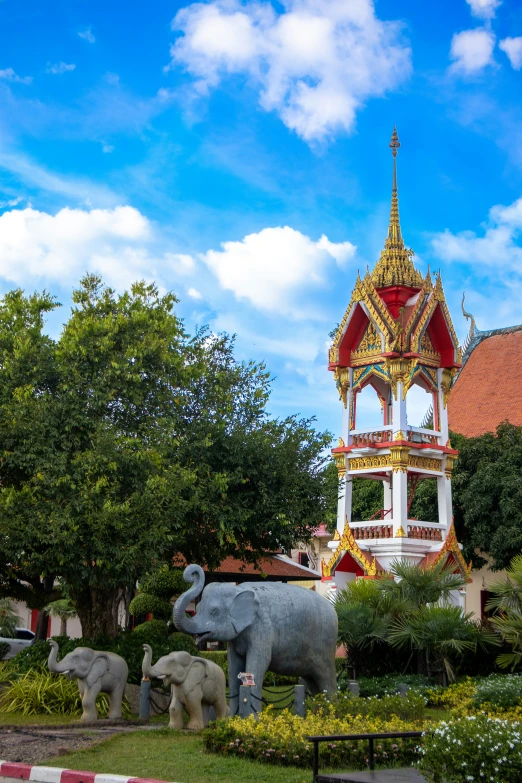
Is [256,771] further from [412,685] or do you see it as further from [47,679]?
[412,685]

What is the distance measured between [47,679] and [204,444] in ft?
17.2

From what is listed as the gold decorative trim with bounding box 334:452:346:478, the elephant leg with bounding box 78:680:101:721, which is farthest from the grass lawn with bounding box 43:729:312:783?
the gold decorative trim with bounding box 334:452:346:478

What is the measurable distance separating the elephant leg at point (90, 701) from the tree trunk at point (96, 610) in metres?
3.65

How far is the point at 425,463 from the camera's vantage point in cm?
2795

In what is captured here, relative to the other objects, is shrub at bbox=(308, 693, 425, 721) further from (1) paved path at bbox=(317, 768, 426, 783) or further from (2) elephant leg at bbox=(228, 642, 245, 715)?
(1) paved path at bbox=(317, 768, 426, 783)

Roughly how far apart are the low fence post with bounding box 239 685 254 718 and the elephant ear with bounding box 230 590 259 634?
0.71m

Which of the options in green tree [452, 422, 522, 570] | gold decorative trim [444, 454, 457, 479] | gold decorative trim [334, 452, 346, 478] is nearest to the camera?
green tree [452, 422, 522, 570]

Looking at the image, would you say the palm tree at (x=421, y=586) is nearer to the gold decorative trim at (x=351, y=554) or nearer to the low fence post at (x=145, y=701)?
the gold decorative trim at (x=351, y=554)

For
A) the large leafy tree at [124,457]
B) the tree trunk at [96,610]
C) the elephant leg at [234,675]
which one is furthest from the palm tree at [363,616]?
the elephant leg at [234,675]

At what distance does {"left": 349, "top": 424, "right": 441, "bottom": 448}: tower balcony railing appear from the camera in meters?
27.6

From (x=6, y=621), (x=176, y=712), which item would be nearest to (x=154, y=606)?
(x=6, y=621)

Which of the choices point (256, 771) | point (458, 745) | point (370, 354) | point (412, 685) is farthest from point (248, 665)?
point (370, 354)

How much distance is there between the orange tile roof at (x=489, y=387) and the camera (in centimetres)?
3319

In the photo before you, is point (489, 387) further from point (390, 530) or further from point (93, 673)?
point (93, 673)
